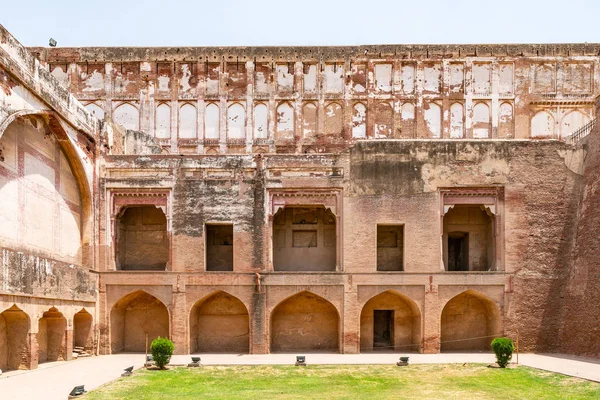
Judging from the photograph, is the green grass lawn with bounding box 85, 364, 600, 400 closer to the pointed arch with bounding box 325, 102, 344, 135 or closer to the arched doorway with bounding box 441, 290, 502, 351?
the arched doorway with bounding box 441, 290, 502, 351

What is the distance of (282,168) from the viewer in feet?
69.8

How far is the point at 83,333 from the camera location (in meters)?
→ 20.4

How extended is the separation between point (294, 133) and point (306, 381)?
46.5 ft

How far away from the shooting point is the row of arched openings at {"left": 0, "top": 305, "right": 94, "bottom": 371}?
53.6 ft

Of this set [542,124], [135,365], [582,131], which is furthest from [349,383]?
[542,124]

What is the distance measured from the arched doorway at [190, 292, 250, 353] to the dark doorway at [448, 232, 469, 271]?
296 inches

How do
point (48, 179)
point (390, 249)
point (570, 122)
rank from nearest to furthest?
1. point (48, 179)
2. point (390, 249)
3. point (570, 122)

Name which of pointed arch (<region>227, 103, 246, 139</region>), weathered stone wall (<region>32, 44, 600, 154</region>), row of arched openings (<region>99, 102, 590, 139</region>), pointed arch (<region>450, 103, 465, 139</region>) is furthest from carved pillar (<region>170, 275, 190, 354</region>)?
pointed arch (<region>450, 103, 465, 139</region>)

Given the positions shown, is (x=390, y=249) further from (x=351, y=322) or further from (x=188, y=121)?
(x=188, y=121)

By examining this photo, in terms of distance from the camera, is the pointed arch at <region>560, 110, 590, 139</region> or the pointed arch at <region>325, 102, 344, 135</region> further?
the pointed arch at <region>325, 102, 344, 135</region>

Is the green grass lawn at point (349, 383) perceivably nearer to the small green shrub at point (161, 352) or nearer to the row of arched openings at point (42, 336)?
the small green shrub at point (161, 352)

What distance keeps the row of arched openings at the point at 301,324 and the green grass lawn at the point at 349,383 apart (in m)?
4.63

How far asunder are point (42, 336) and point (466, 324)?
43.0ft

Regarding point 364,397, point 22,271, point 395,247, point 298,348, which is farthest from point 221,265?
point 364,397
